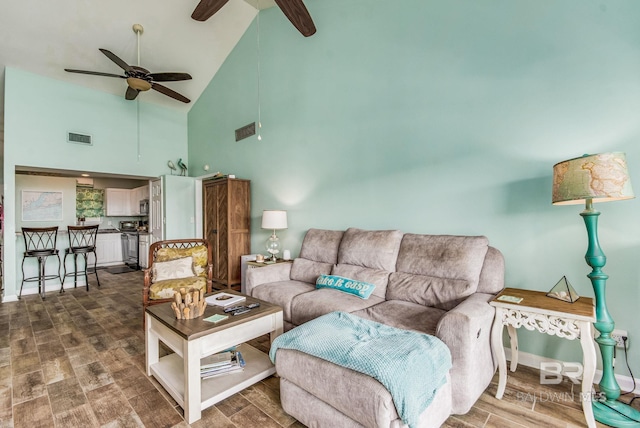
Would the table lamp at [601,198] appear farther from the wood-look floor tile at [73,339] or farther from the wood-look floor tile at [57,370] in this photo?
the wood-look floor tile at [73,339]

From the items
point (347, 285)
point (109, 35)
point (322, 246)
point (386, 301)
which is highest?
point (109, 35)

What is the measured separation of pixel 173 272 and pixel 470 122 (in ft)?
10.9

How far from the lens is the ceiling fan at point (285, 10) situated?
2.44m

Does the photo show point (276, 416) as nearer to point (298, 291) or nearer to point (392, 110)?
point (298, 291)

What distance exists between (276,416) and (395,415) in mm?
799

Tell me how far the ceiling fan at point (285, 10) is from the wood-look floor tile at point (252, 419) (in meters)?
3.07

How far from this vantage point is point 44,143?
179 inches

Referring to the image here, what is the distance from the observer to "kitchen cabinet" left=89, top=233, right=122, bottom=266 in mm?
6812

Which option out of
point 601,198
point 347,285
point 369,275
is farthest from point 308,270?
point 601,198

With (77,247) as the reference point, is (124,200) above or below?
above

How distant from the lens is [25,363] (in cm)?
235

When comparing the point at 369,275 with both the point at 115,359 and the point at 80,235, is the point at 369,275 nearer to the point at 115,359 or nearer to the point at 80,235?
the point at 115,359

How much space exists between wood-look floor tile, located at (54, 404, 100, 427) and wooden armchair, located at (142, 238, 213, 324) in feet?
3.57

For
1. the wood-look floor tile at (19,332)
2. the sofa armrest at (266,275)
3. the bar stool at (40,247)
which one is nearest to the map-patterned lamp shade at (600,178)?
the sofa armrest at (266,275)
